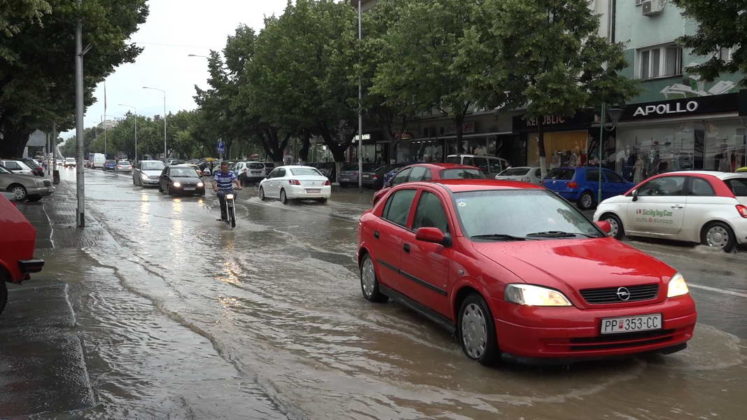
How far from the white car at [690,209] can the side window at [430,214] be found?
20.7 ft

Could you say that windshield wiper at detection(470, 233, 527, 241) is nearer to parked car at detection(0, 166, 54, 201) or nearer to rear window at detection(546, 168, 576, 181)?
rear window at detection(546, 168, 576, 181)

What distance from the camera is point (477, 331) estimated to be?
5.02m

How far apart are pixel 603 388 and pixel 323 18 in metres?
34.0

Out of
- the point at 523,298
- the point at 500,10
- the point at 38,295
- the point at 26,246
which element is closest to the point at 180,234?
the point at 38,295

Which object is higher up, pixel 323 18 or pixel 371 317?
pixel 323 18

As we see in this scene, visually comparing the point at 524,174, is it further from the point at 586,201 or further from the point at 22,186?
the point at 22,186

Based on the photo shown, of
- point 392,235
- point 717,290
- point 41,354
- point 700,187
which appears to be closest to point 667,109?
point 700,187

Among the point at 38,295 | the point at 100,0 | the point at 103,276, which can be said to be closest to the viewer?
the point at 38,295

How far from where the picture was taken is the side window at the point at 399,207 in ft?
21.8

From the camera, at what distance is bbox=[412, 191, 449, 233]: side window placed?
586 centimetres

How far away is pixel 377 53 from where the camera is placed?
32.3 metres

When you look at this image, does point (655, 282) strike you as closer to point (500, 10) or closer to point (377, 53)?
point (500, 10)

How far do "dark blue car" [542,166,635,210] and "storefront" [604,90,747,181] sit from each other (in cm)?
312

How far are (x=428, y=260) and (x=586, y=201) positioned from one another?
17428 mm
